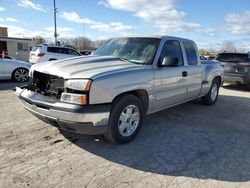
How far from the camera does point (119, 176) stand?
3127 millimetres

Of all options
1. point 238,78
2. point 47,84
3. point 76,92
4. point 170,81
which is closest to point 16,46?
point 238,78

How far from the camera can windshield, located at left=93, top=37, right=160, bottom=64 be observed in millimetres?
4547

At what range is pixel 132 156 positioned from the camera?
12.0 feet

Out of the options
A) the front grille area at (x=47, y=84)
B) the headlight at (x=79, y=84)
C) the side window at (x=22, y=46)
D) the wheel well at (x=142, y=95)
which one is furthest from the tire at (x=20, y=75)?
the side window at (x=22, y=46)

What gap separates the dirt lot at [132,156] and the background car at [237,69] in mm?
5255

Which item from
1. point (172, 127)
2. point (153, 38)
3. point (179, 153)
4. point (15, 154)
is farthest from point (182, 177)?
point (153, 38)

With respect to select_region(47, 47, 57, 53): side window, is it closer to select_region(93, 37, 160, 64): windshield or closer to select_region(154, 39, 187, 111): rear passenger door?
select_region(93, 37, 160, 64): windshield

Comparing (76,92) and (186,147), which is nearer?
(76,92)

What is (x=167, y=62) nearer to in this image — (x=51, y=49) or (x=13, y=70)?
(x=13, y=70)

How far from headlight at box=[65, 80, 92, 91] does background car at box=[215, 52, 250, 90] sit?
845 centimetres

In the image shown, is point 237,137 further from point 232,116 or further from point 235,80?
point 235,80

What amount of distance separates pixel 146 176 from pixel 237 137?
2.36 m

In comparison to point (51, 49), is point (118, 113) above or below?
below

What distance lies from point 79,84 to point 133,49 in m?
1.79
